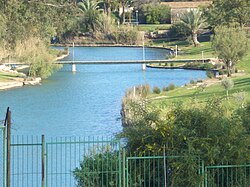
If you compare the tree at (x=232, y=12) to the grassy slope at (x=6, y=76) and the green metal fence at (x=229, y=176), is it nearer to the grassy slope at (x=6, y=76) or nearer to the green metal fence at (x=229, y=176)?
the grassy slope at (x=6, y=76)

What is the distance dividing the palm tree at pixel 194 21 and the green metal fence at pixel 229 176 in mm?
65896

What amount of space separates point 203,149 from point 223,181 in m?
0.76

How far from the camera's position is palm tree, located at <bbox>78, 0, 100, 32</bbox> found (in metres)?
92.6

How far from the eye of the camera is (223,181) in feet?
51.1

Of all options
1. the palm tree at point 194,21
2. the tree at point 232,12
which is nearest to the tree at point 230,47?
the tree at point 232,12

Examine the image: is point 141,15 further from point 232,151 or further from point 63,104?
point 232,151

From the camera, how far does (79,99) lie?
46.2m

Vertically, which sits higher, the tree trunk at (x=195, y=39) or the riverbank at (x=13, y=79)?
the tree trunk at (x=195, y=39)

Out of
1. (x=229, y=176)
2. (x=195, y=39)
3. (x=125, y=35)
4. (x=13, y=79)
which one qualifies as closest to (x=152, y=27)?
(x=125, y=35)

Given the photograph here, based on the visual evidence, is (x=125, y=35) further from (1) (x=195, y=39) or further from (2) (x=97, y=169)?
(2) (x=97, y=169)

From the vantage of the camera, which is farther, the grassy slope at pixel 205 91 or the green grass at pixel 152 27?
the green grass at pixel 152 27

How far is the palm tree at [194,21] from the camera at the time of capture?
81.5m

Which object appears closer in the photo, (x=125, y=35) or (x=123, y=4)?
(x=125, y=35)

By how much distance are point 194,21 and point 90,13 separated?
51.2ft
